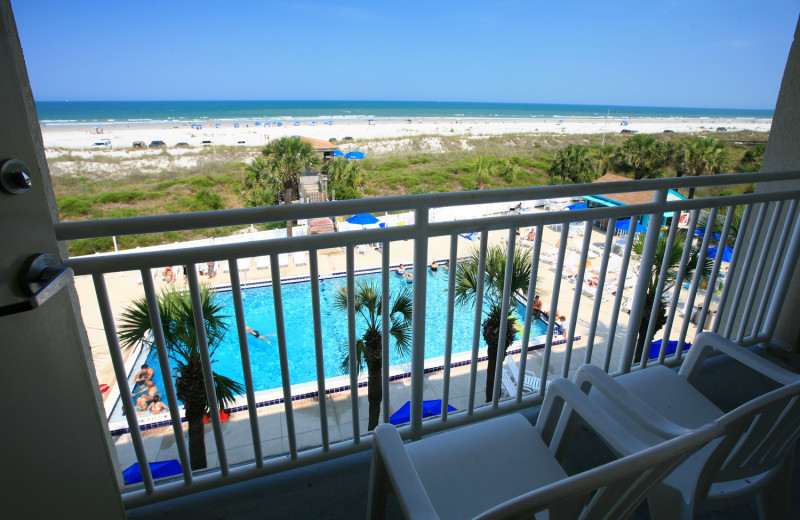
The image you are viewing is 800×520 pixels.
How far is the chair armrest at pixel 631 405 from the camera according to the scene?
3.12 ft

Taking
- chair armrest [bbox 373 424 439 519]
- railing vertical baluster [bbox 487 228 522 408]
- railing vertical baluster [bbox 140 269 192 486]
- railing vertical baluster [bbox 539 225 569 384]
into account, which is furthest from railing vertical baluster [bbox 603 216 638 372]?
railing vertical baluster [bbox 140 269 192 486]

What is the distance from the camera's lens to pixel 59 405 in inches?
28.5

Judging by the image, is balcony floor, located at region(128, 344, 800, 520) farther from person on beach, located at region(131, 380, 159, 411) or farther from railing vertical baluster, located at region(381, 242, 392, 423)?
person on beach, located at region(131, 380, 159, 411)

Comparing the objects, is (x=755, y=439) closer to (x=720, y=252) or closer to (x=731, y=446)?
(x=731, y=446)

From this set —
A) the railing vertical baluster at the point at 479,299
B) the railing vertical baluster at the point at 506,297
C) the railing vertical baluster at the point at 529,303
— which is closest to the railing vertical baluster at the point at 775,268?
the railing vertical baluster at the point at 529,303

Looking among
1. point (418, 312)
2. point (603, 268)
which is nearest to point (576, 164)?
point (603, 268)

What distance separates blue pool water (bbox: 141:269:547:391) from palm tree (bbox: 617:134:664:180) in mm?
19288

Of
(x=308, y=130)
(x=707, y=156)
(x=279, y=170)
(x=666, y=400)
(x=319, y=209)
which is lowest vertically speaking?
(x=279, y=170)

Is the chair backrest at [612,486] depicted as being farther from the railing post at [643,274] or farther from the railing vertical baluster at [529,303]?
the railing post at [643,274]

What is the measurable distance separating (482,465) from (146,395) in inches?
305

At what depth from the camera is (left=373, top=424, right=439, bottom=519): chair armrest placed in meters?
0.76

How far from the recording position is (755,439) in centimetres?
93

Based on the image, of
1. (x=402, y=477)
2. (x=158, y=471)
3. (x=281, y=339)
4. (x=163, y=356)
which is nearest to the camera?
(x=402, y=477)

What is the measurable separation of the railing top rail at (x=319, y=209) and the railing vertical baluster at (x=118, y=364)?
6.2 inches
